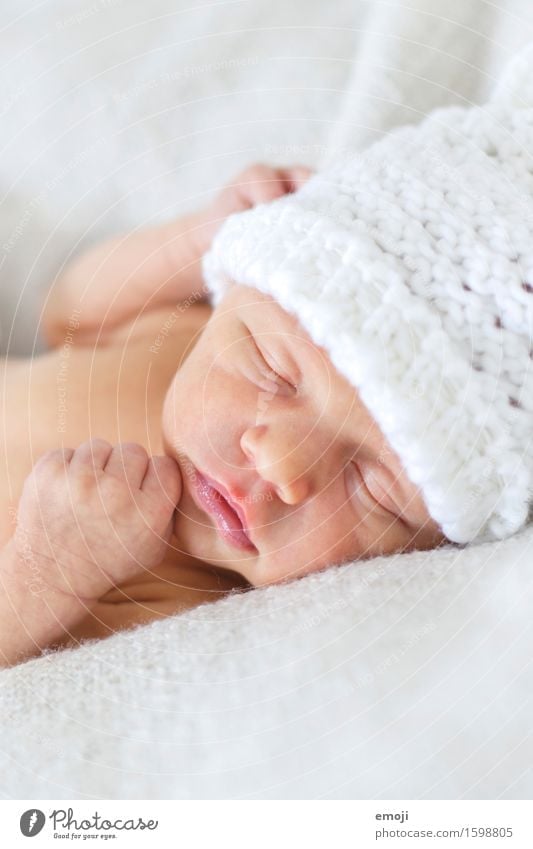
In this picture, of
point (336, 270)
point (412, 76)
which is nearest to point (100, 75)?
point (412, 76)

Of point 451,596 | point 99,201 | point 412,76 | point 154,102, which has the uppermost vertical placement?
point 412,76

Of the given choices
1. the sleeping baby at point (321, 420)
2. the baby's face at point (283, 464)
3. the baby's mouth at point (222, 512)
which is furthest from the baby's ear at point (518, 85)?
the baby's mouth at point (222, 512)

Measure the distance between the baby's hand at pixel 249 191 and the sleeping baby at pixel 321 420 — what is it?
0.12m

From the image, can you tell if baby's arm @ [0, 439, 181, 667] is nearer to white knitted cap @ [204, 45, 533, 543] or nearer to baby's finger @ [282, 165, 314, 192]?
white knitted cap @ [204, 45, 533, 543]

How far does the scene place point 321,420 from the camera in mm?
669

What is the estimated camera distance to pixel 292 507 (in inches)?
26.8

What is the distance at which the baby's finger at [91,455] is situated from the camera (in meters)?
0.73

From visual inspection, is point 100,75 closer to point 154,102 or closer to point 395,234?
point 154,102

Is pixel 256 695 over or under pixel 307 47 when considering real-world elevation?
under

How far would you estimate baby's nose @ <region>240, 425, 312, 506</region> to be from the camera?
66cm

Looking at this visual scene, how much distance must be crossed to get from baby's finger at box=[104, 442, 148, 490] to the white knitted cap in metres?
0.18

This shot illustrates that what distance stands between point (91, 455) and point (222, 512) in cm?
→ 12

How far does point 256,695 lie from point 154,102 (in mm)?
684

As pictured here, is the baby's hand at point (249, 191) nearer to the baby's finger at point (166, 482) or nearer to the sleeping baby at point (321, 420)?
the sleeping baby at point (321, 420)
